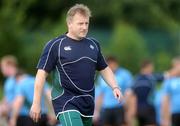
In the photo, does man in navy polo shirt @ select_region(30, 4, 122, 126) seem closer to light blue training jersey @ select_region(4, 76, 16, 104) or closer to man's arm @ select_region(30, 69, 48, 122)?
man's arm @ select_region(30, 69, 48, 122)

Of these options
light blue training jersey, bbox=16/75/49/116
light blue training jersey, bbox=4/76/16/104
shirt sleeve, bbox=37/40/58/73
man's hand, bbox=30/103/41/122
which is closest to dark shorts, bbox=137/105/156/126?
light blue training jersey, bbox=4/76/16/104

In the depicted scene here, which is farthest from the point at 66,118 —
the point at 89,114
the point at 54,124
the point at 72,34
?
the point at 54,124

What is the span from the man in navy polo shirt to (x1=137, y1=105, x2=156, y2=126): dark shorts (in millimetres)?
7853

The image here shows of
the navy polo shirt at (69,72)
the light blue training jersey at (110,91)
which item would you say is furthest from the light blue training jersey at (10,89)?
the navy polo shirt at (69,72)

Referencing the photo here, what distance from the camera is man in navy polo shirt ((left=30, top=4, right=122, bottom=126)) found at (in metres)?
10.3

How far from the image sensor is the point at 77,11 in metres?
10.2

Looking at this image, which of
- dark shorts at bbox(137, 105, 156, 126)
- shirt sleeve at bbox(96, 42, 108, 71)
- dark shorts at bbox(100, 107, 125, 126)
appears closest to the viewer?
shirt sleeve at bbox(96, 42, 108, 71)

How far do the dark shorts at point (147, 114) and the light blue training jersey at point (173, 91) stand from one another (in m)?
1.67

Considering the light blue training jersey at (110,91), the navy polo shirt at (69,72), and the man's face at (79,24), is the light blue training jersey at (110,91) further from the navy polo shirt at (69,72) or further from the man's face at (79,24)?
the man's face at (79,24)

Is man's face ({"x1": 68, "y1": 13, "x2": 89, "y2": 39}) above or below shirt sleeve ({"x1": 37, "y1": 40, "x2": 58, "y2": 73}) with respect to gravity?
above

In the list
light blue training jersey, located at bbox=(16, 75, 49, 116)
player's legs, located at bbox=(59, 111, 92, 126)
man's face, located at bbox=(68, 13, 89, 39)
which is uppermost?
man's face, located at bbox=(68, 13, 89, 39)

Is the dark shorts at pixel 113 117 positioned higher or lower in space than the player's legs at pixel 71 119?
higher

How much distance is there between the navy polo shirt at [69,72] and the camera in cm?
1031

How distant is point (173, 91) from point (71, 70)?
635 cm
